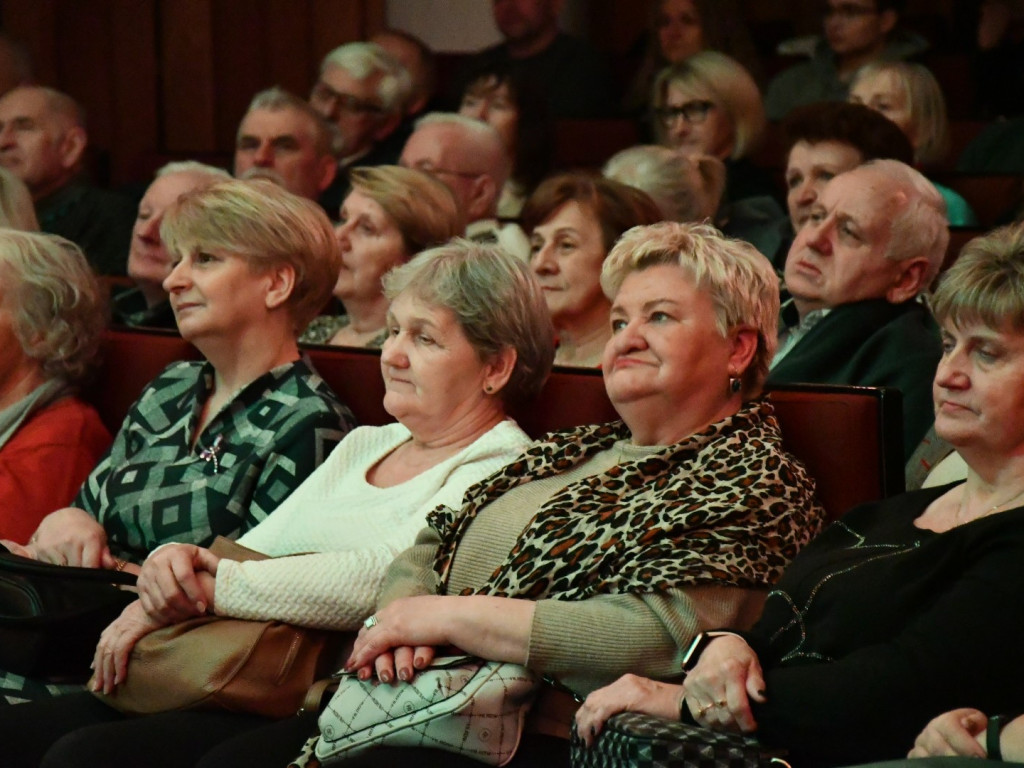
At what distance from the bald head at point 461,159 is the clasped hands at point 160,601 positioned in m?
2.16

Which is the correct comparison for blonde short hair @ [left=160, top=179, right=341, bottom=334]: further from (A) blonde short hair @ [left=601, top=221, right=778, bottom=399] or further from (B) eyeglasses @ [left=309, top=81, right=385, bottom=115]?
(B) eyeglasses @ [left=309, top=81, right=385, bottom=115]

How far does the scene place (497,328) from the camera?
8.23 feet

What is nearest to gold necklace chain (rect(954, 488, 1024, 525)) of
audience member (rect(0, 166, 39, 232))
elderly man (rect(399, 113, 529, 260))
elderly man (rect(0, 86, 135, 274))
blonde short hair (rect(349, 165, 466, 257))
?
blonde short hair (rect(349, 165, 466, 257))

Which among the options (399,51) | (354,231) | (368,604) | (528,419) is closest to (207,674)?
(368,604)

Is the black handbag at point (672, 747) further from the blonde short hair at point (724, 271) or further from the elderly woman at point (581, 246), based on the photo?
the elderly woman at point (581, 246)

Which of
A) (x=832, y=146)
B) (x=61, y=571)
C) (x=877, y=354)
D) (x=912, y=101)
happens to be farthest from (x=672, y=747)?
(x=912, y=101)

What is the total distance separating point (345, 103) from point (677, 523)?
3631mm

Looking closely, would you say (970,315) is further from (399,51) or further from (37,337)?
(399,51)

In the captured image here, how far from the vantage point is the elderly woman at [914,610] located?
1808 mm

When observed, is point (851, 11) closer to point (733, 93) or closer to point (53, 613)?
point (733, 93)

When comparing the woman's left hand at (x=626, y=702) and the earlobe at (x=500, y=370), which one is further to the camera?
the earlobe at (x=500, y=370)

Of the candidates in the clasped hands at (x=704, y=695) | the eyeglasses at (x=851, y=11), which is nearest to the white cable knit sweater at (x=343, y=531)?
the clasped hands at (x=704, y=695)

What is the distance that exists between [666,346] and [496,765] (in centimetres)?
62

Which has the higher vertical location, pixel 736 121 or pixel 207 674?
pixel 736 121
